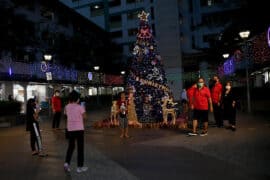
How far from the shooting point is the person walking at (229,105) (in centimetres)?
1353

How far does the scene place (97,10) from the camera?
79.2m

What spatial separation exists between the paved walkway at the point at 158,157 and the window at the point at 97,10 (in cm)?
6761

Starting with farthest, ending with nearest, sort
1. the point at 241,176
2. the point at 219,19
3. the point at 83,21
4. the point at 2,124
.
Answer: the point at 219,19 < the point at 83,21 < the point at 2,124 < the point at 241,176

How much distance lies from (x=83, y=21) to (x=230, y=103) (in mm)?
42310

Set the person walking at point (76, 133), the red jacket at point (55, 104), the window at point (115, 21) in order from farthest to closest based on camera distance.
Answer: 1. the window at point (115, 21)
2. the red jacket at point (55, 104)
3. the person walking at point (76, 133)

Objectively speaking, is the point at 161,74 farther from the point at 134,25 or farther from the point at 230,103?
the point at 134,25

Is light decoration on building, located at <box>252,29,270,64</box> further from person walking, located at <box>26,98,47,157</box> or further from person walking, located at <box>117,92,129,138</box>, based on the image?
person walking, located at <box>26,98,47,157</box>

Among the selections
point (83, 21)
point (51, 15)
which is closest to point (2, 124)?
point (51, 15)

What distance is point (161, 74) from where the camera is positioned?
56.1ft

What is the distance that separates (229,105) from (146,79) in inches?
176

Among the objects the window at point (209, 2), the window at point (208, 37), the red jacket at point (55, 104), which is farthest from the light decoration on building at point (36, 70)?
the window at point (209, 2)

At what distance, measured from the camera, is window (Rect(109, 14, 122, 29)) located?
7674 cm

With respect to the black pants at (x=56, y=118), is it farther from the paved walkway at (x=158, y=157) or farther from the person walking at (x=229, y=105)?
the person walking at (x=229, y=105)

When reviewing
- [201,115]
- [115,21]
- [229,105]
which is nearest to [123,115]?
[201,115]
